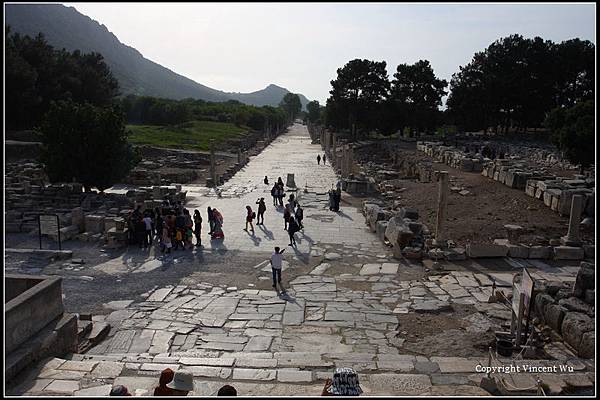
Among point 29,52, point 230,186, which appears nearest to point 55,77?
point 29,52

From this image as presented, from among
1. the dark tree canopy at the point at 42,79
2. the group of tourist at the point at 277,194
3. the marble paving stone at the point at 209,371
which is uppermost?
the dark tree canopy at the point at 42,79

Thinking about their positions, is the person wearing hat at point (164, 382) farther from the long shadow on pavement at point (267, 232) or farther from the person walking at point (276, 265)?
the long shadow on pavement at point (267, 232)

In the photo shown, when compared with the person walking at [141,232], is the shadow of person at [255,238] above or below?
below

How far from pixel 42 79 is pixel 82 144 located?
3033cm

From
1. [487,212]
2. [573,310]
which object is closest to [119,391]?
[573,310]

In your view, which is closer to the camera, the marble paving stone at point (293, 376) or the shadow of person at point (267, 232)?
the marble paving stone at point (293, 376)

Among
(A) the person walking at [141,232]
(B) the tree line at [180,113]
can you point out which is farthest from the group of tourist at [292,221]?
(B) the tree line at [180,113]

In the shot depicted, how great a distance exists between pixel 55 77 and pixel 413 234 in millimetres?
44775

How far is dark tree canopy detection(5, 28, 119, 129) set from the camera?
4214cm

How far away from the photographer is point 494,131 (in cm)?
6238

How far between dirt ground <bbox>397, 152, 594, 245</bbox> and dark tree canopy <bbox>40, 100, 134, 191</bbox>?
13.8 metres

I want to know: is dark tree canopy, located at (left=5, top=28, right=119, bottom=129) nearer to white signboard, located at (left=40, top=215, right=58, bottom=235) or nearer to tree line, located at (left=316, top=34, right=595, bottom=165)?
white signboard, located at (left=40, top=215, right=58, bottom=235)

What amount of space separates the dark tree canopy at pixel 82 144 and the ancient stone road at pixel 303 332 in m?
9.02

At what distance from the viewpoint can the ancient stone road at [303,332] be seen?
7047 mm
